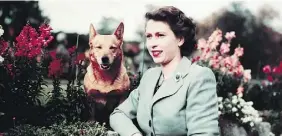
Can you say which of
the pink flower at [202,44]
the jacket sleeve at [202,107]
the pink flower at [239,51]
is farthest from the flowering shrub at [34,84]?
the pink flower at [239,51]

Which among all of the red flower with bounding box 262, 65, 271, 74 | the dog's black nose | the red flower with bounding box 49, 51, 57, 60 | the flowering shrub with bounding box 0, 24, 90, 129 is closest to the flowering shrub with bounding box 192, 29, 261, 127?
the red flower with bounding box 262, 65, 271, 74

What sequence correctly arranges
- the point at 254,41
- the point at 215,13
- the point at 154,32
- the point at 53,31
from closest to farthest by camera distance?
the point at 154,32
the point at 53,31
the point at 215,13
the point at 254,41

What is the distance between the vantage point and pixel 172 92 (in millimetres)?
1620

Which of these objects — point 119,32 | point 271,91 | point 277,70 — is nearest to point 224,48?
point 277,70

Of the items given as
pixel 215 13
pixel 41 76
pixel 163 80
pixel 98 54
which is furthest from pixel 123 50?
pixel 163 80

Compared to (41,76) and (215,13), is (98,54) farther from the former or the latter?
(215,13)

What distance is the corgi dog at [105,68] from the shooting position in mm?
2658

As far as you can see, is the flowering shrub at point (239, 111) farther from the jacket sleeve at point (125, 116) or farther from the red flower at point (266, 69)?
the jacket sleeve at point (125, 116)

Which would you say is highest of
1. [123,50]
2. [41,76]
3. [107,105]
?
[123,50]

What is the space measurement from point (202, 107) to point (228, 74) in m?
2.70

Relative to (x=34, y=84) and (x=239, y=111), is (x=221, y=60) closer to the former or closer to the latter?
(x=239, y=111)

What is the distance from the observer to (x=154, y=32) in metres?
1.71

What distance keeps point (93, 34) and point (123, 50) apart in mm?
250

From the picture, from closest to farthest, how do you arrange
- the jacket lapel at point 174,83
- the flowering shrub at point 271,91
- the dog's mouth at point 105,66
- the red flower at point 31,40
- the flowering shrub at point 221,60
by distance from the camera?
the jacket lapel at point 174,83
the red flower at point 31,40
the dog's mouth at point 105,66
the flowering shrub at point 221,60
the flowering shrub at point 271,91
